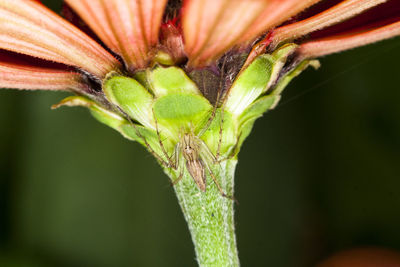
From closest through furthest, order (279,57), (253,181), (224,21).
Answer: (224,21) → (279,57) → (253,181)

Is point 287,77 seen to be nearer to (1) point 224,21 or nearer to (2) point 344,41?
(2) point 344,41

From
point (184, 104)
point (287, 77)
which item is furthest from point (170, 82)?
point (287, 77)

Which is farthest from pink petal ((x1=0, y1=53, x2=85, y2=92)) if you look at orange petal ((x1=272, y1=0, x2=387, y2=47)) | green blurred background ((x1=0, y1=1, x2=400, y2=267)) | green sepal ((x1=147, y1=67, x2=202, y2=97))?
green blurred background ((x1=0, y1=1, x2=400, y2=267))

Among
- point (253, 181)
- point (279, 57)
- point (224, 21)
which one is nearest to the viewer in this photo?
point (224, 21)

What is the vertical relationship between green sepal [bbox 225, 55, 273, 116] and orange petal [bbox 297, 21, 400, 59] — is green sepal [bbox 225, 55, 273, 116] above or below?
below

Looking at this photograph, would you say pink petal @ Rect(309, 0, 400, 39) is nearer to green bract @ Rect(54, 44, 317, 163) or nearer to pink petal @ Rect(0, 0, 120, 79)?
green bract @ Rect(54, 44, 317, 163)

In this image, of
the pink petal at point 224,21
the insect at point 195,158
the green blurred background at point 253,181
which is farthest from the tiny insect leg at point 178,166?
the green blurred background at point 253,181

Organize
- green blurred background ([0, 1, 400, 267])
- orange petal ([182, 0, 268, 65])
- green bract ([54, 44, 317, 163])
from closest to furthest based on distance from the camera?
orange petal ([182, 0, 268, 65])
green bract ([54, 44, 317, 163])
green blurred background ([0, 1, 400, 267])
